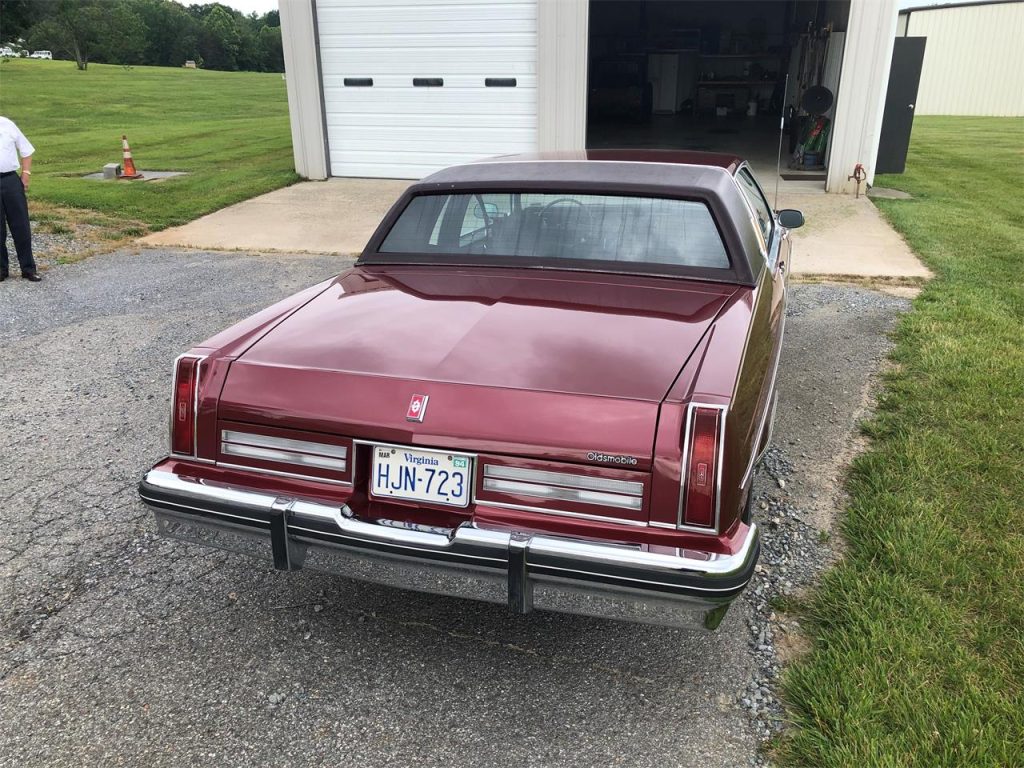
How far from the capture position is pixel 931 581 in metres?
2.86

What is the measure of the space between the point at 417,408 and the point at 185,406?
0.85 m

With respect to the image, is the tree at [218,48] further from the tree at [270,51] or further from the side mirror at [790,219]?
the side mirror at [790,219]

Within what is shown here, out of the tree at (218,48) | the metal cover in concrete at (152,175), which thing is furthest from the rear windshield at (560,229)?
the tree at (218,48)

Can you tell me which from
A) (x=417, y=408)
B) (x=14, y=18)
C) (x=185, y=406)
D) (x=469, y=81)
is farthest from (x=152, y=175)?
(x=14, y=18)

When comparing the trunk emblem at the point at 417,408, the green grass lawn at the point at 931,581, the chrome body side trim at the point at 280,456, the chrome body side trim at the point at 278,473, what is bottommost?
the green grass lawn at the point at 931,581

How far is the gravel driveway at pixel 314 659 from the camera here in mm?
2311

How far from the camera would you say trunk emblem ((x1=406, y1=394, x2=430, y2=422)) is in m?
2.36

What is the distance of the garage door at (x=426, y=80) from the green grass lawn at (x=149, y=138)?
1.61 m

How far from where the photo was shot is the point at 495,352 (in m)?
2.57

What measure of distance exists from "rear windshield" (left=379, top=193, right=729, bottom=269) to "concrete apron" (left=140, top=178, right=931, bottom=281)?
4750 millimetres

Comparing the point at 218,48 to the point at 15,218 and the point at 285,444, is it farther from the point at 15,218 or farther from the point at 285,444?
the point at 285,444

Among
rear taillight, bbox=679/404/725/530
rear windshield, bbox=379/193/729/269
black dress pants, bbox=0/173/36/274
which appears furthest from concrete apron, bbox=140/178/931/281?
rear taillight, bbox=679/404/725/530

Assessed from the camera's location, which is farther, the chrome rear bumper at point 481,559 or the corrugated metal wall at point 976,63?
the corrugated metal wall at point 976,63

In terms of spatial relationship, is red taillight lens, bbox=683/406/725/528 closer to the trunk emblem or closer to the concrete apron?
the trunk emblem
